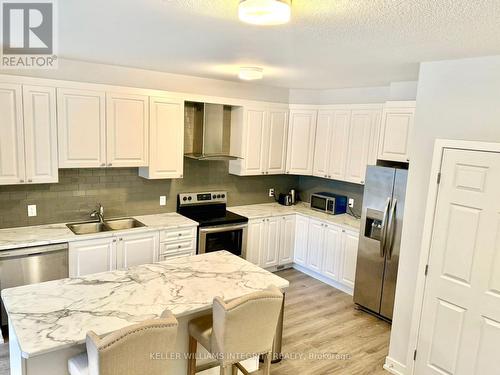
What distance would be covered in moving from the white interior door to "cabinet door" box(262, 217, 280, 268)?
248 cm

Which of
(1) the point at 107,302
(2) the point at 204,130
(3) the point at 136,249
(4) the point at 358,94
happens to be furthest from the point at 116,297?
(4) the point at 358,94

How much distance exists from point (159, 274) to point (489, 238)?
95.9 inches

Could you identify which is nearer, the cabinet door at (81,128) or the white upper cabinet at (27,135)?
the white upper cabinet at (27,135)

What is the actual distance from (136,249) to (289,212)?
229 centimetres

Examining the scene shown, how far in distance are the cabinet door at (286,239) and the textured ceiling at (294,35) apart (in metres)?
2.33

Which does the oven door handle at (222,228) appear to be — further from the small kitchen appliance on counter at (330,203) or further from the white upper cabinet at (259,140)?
the small kitchen appliance on counter at (330,203)

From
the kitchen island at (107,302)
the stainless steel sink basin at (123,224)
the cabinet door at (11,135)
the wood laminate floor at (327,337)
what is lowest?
the wood laminate floor at (327,337)

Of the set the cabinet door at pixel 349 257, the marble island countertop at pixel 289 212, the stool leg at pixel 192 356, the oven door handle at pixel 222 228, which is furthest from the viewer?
the marble island countertop at pixel 289 212

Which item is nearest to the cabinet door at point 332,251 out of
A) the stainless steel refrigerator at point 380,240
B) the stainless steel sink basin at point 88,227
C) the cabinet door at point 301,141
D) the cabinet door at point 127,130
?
the stainless steel refrigerator at point 380,240

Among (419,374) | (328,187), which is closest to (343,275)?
(328,187)

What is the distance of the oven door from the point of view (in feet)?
14.9

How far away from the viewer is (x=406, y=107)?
13.2ft

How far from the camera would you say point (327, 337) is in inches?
152

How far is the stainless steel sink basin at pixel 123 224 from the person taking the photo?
435 centimetres
